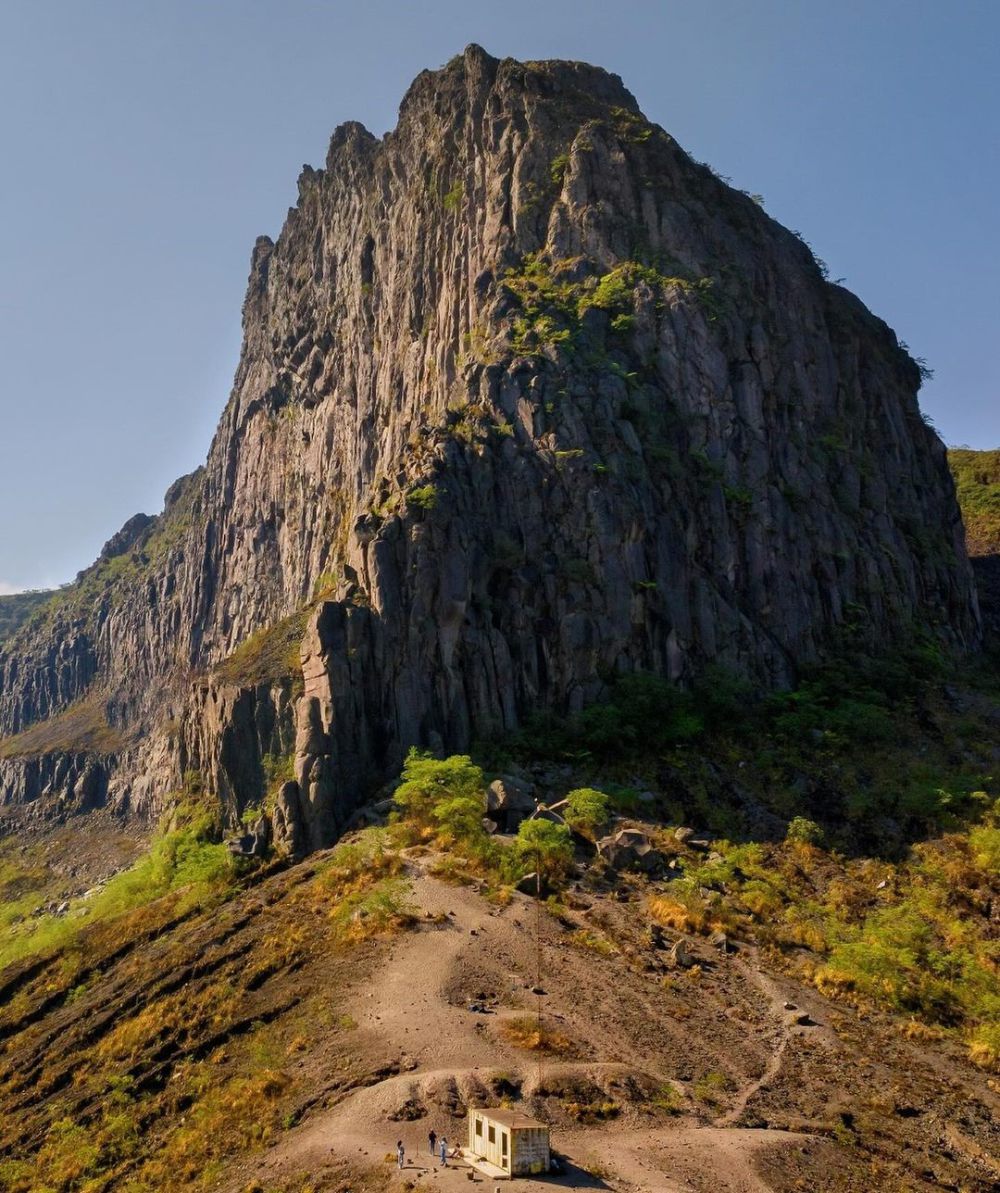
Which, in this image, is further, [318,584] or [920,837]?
[318,584]

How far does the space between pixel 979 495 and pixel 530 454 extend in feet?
279

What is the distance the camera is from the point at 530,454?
7512 cm

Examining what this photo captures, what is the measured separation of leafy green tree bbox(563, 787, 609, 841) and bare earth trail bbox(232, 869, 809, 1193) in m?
11.7

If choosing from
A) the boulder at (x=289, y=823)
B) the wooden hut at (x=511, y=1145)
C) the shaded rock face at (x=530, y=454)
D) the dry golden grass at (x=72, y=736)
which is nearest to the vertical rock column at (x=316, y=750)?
the shaded rock face at (x=530, y=454)

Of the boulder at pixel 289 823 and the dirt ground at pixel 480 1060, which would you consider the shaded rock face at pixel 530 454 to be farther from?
the dirt ground at pixel 480 1060

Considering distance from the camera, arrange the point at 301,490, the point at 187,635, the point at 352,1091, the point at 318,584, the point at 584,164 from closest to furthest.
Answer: the point at 352,1091 < the point at 584,164 < the point at 318,584 < the point at 301,490 < the point at 187,635

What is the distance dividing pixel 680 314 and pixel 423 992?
62.7 metres

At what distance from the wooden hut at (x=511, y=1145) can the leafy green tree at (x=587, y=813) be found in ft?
85.1

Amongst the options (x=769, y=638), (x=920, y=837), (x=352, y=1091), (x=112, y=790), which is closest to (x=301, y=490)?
(x=112, y=790)

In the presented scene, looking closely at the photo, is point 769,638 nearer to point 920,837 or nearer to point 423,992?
point 920,837

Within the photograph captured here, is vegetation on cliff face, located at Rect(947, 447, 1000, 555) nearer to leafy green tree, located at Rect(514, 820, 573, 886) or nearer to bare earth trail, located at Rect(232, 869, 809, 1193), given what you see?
leafy green tree, located at Rect(514, 820, 573, 886)

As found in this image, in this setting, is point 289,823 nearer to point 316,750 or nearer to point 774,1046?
point 316,750

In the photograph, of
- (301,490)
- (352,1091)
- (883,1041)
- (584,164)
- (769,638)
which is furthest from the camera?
(301,490)

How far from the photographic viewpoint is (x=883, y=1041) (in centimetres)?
3947
